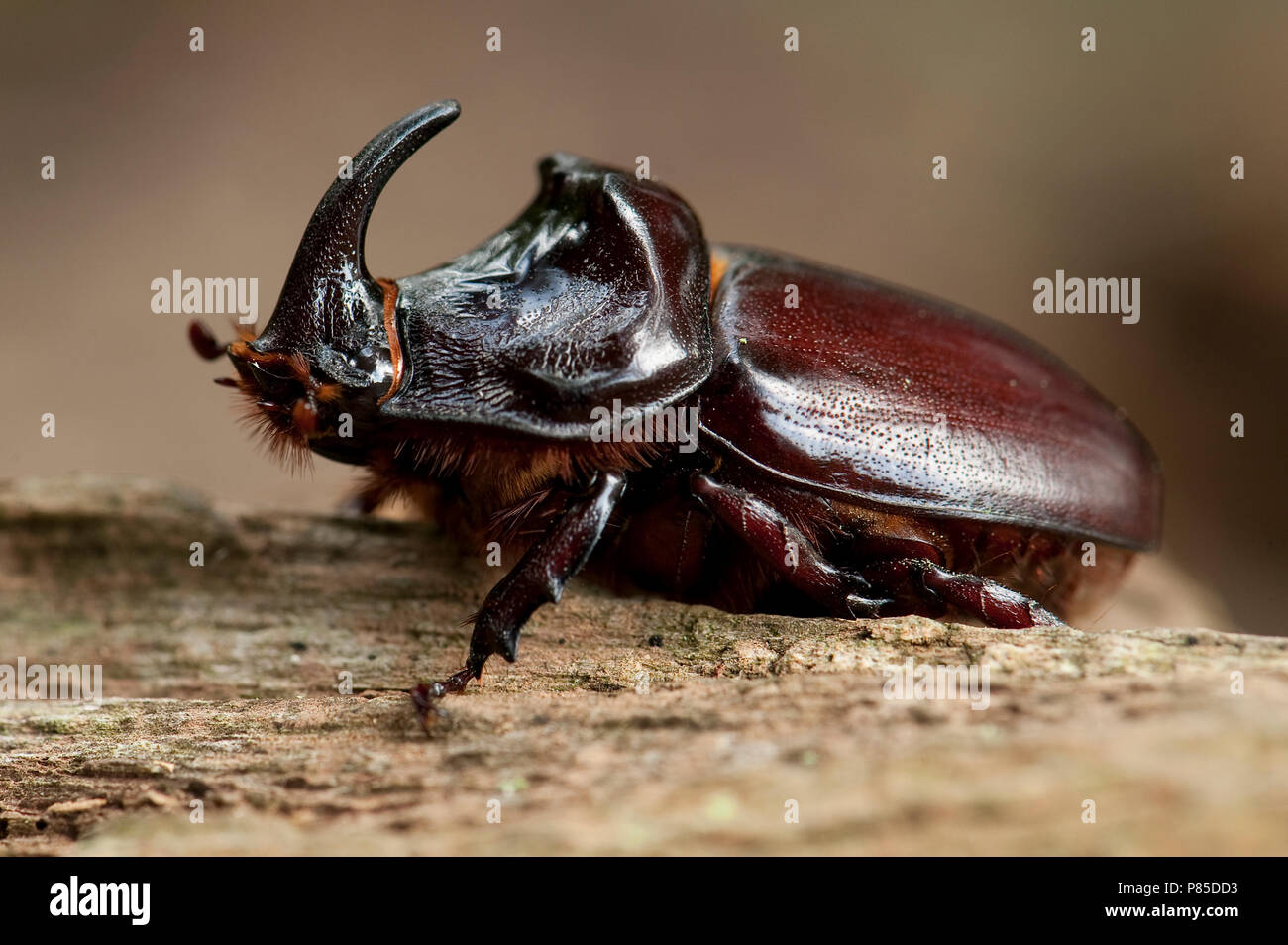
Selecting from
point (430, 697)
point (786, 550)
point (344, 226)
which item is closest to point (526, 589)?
point (430, 697)

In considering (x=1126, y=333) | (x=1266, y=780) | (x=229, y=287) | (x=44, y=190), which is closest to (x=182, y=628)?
(x=1266, y=780)

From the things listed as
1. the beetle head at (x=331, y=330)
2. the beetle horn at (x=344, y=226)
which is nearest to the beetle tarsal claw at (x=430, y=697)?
the beetle head at (x=331, y=330)

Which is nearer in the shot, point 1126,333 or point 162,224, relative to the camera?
point 1126,333

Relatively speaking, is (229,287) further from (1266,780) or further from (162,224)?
(1266,780)

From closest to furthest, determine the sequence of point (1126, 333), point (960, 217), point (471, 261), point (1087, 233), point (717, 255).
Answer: point (471, 261), point (717, 255), point (1126, 333), point (1087, 233), point (960, 217)

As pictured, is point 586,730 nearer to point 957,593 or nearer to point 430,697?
point 430,697
